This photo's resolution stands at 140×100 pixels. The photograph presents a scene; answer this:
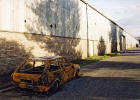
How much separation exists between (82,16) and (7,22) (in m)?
13.2

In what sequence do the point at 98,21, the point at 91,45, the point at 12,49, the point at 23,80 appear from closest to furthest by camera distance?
the point at 23,80 < the point at 12,49 < the point at 91,45 < the point at 98,21

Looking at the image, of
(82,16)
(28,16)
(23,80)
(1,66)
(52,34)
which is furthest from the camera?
(82,16)

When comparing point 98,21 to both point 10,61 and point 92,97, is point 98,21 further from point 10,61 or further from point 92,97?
point 92,97

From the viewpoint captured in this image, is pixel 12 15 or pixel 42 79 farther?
pixel 12 15

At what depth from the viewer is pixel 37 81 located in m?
6.21

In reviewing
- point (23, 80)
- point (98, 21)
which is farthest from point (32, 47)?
point (98, 21)

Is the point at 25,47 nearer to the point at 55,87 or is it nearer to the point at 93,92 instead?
the point at 55,87

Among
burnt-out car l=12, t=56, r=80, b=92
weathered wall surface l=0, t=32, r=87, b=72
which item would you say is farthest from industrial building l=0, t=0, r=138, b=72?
burnt-out car l=12, t=56, r=80, b=92

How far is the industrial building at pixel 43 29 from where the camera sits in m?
10.3

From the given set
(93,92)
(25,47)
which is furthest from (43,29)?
(93,92)

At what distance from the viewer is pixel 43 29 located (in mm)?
13250

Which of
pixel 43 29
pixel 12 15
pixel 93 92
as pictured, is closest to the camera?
pixel 93 92

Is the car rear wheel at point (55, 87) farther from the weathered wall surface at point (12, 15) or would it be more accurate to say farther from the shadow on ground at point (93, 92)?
the weathered wall surface at point (12, 15)

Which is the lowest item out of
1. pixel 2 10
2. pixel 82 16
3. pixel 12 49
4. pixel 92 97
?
pixel 92 97
